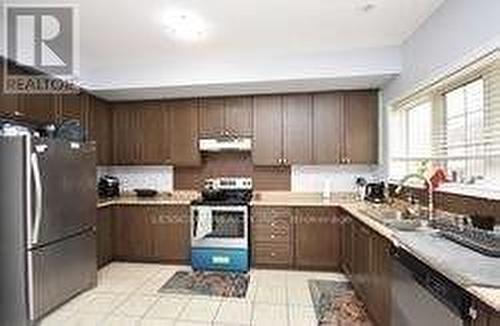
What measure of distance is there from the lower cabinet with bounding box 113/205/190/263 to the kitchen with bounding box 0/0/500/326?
2 centimetres

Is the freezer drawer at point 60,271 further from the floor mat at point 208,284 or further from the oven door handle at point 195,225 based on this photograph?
the oven door handle at point 195,225

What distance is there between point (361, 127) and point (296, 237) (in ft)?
5.20

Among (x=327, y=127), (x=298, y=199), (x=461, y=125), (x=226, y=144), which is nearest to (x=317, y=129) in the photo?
(x=327, y=127)

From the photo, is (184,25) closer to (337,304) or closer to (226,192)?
(226,192)

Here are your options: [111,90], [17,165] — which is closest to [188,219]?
[111,90]

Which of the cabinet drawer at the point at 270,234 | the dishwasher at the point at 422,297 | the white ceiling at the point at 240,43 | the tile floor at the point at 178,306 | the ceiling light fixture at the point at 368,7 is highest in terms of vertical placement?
the ceiling light fixture at the point at 368,7

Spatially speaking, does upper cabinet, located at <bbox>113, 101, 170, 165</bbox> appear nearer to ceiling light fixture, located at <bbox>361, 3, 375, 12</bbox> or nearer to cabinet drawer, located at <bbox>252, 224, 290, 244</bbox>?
cabinet drawer, located at <bbox>252, 224, 290, 244</bbox>

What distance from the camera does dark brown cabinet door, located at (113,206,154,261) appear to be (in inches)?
177

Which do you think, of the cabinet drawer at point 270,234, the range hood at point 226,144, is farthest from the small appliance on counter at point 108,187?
the cabinet drawer at point 270,234

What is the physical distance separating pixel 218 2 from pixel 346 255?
2843 millimetres

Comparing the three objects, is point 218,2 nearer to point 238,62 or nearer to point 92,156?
point 238,62

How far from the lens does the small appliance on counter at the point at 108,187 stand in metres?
4.74

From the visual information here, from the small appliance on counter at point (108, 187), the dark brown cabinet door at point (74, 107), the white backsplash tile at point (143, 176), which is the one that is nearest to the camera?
the dark brown cabinet door at point (74, 107)

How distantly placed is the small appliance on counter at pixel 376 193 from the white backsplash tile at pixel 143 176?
8.72ft
